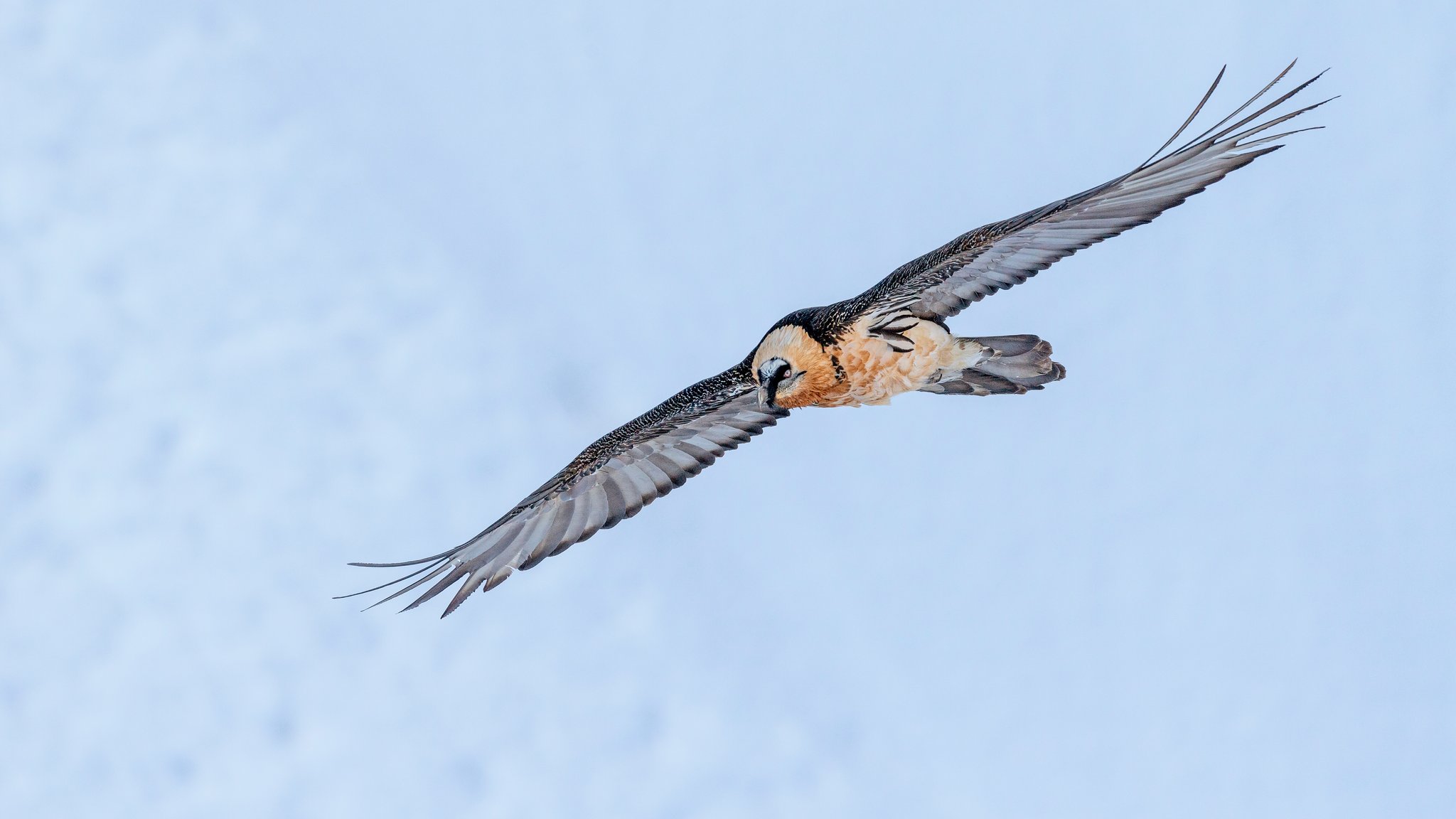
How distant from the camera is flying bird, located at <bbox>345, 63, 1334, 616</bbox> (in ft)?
28.9

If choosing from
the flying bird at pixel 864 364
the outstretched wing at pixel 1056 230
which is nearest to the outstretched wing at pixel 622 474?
the flying bird at pixel 864 364

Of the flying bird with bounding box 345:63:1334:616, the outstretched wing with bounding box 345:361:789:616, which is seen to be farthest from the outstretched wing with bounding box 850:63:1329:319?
the outstretched wing with bounding box 345:361:789:616

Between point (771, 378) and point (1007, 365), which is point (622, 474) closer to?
point (771, 378)

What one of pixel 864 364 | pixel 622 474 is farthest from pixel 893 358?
pixel 622 474

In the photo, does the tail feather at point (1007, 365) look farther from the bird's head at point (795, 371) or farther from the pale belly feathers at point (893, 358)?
the bird's head at point (795, 371)

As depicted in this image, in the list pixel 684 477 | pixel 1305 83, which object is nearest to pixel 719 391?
pixel 684 477

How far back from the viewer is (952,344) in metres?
9.34

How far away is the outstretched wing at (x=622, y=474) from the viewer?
31.7ft

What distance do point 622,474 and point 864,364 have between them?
221cm

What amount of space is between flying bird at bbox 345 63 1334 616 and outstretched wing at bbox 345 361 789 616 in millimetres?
11

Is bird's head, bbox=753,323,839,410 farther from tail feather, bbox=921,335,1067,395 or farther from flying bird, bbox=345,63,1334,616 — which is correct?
tail feather, bbox=921,335,1067,395

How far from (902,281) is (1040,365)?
1.16 metres

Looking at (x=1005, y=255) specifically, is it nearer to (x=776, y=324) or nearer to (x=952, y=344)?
(x=952, y=344)

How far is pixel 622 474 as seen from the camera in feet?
33.9
